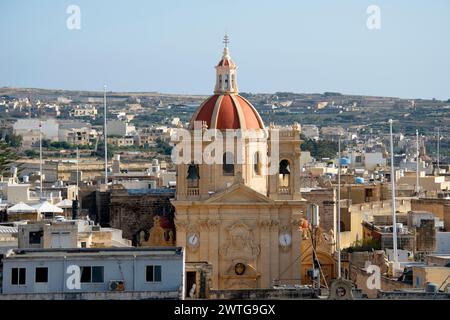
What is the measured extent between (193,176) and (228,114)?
2.29m

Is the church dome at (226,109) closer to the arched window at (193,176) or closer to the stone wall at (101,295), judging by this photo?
the arched window at (193,176)

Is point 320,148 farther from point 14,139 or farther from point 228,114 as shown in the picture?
point 228,114

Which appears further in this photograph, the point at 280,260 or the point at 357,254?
the point at 280,260

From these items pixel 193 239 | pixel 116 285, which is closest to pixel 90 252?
pixel 116 285

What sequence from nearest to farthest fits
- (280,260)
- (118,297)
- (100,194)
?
(118,297) → (280,260) → (100,194)

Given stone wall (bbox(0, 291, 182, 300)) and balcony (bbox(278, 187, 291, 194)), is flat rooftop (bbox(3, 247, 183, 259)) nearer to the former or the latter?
stone wall (bbox(0, 291, 182, 300))

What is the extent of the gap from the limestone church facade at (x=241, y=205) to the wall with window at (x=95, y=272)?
52.3 ft

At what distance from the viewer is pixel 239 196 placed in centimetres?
6531

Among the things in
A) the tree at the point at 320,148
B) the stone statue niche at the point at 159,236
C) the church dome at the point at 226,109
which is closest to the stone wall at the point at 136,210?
the stone statue niche at the point at 159,236

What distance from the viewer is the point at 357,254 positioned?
61344mm

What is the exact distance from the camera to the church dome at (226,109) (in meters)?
66.0
